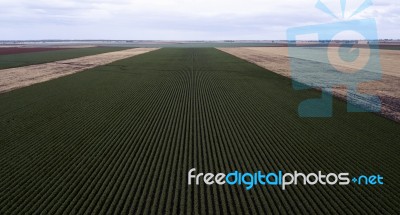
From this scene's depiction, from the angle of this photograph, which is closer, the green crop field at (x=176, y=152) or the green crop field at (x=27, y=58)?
the green crop field at (x=176, y=152)

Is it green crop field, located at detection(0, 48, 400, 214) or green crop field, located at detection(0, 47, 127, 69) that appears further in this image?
green crop field, located at detection(0, 47, 127, 69)

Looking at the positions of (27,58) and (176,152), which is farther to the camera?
(27,58)

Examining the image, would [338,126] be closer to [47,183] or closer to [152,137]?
[152,137]

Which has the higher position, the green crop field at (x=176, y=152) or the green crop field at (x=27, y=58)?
the green crop field at (x=27, y=58)

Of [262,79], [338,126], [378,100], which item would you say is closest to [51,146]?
[338,126]

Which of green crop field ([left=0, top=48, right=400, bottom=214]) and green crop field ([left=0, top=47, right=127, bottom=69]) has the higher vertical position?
green crop field ([left=0, top=47, right=127, bottom=69])

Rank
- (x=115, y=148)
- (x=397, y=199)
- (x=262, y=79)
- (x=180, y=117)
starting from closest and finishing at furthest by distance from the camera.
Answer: (x=397, y=199)
(x=115, y=148)
(x=180, y=117)
(x=262, y=79)

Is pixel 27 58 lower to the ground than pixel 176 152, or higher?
higher

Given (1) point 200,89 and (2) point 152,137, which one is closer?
(2) point 152,137
